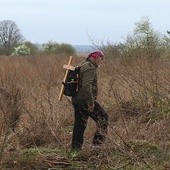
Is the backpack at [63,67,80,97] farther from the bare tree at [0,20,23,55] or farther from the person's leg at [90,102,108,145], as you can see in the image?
the bare tree at [0,20,23,55]

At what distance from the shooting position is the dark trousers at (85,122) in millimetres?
8992

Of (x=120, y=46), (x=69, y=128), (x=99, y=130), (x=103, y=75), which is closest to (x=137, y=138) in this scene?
(x=99, y=130)

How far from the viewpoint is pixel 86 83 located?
350 inches

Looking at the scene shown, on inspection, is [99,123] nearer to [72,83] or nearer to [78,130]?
[78,130]

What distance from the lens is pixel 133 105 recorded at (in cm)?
1243

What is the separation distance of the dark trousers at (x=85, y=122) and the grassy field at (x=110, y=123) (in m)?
0.18

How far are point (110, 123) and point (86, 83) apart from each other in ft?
6.76

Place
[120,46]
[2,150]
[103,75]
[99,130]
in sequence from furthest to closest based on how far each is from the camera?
[120,46] → [103,75] → [99,130] → [2,150]

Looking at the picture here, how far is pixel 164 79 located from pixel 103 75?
11.3 ft

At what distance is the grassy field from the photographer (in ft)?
27.1

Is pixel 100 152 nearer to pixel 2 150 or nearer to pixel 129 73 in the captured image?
pixel 2 150

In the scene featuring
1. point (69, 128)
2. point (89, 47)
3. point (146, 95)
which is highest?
point (89, 47)

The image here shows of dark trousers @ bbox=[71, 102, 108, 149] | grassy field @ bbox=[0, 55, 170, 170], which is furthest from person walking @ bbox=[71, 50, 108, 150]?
grassy field @ bbox=[0, 55, 170, 170]

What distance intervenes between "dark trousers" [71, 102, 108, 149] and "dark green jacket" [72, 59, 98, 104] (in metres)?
0.16
